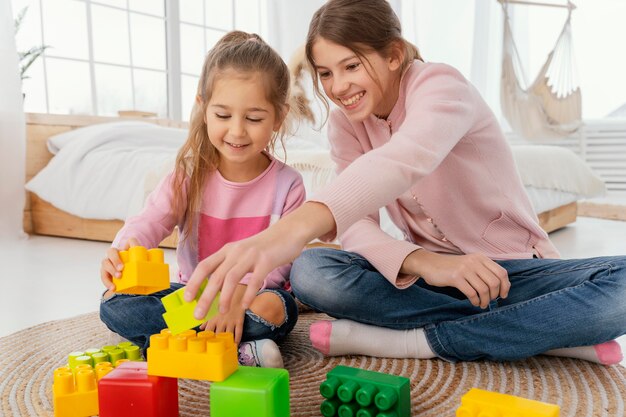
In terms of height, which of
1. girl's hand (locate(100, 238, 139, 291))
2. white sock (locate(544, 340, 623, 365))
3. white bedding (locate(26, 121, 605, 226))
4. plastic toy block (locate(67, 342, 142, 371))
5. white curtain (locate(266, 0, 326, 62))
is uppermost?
Result: white curtain (locate(266, 0, 326, 62))

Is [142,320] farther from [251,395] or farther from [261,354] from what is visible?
[251,395]

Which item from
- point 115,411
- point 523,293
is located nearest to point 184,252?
point 115,411

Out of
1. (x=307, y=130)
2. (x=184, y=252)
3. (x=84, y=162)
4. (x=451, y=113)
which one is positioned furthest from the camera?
(x=307, y=130)

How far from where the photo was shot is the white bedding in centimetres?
192

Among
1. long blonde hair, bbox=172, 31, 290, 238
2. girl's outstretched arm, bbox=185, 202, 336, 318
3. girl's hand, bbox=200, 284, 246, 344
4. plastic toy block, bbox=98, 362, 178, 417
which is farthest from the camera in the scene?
long blonde hair, bbox=172, 31, 290, 238

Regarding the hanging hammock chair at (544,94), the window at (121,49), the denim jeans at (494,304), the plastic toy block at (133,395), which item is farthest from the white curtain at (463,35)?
the plastic toy block at (133,395)

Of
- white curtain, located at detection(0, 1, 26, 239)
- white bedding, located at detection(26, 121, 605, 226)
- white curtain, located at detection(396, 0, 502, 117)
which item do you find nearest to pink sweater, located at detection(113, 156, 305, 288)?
white bedding, located at detection(26, 121, 605, 226)

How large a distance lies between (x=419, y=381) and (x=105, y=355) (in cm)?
39

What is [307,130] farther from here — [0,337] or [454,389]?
[454,389]

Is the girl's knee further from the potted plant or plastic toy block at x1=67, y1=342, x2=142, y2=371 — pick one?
the potted plant

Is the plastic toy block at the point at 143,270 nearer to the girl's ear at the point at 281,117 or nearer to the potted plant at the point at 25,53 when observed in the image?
the girl's ear at the point at 281,117

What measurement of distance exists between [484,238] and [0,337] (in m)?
0.78

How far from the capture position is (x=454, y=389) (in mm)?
733

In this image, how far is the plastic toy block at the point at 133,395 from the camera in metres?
0.59
